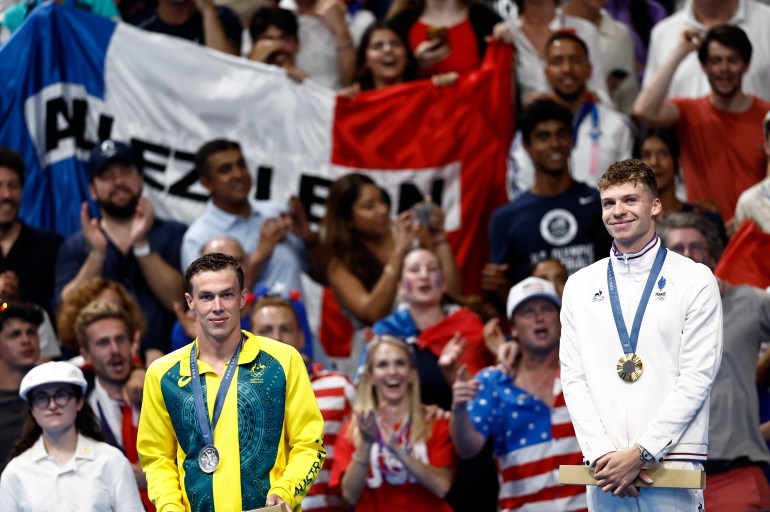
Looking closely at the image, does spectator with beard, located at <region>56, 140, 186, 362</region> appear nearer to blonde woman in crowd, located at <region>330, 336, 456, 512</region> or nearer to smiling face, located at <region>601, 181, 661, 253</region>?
A: blonde woman in crowd, located at <region>330, 336, 456, 512</region>

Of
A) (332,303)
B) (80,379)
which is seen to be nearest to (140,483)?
(80,379)

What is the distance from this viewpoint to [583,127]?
35.5ft

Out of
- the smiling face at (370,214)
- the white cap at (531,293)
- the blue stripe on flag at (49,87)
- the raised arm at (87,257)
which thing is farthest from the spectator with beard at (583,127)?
the blue stripe on flag at (49,87)

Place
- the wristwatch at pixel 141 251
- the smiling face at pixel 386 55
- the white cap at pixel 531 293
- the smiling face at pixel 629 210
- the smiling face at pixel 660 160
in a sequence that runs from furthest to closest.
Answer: the smiling face at pixel 386 55, the smiling face at pixel 660 160, the wristwatch at pixel 141 251, the white cap at pixel 531 293, the smiling face at pixel 629 210

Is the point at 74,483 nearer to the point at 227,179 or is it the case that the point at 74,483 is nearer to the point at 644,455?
the point at 644,455

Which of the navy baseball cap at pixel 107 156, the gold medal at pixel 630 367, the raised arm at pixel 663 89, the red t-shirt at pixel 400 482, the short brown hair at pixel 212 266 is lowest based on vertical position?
the red t-shirt at pixel 400 482

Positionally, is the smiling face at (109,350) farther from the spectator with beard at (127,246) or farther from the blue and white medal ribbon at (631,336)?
the blue and white medal ribbon at (631,336)

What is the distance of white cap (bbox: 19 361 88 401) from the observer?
750cm

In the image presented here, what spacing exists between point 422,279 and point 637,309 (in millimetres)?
3127

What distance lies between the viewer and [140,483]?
27.1 ft

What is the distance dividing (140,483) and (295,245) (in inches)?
100

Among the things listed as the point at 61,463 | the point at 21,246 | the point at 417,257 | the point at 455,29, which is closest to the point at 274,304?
the point at 417,257

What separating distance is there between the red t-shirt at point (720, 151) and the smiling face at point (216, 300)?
5.31 m

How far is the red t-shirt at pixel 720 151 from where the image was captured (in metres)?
10.7
